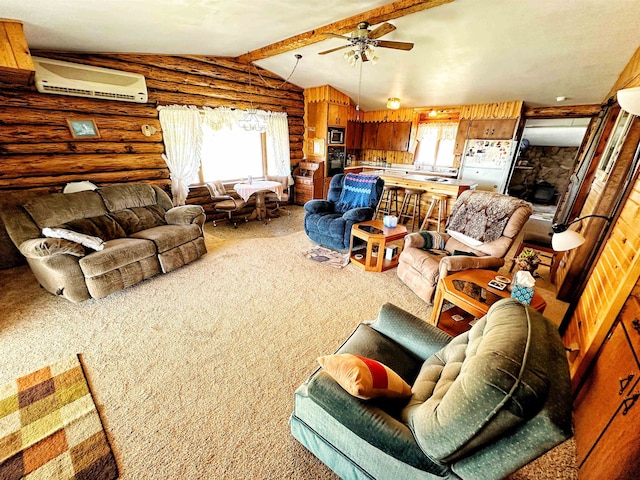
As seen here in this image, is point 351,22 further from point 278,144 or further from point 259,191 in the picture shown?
point 278,144

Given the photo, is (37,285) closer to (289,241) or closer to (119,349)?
(119,349)

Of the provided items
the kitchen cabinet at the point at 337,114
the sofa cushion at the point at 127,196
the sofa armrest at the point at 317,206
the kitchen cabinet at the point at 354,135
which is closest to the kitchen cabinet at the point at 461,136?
the kitchen cabinet at the point at 354,135

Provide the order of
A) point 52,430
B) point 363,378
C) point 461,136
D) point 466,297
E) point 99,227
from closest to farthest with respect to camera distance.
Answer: point 363,378 < point 52,430 < point 466,297 < point 99,227 < point 461,136

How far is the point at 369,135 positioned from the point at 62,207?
6.53 metres

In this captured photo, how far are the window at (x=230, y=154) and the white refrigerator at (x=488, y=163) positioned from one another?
14.8 feet

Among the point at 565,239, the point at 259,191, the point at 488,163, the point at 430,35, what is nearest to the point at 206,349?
the point at 565,239

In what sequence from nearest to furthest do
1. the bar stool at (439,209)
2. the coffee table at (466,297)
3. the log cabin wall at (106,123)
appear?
the coffee table at (466,297) → the log cabin wall at (106,123) → the bar stool at (439,209)

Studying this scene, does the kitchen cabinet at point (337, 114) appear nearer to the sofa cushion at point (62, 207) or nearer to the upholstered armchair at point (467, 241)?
the upholstered armchair at point (467, 241)

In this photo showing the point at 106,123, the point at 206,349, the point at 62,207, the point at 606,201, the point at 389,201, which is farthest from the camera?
the point at 389,201

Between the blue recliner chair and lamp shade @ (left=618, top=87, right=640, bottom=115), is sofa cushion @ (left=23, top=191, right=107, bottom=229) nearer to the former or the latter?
the blue recliner chair

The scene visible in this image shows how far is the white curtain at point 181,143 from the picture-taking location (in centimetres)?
435

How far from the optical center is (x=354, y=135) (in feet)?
22.9

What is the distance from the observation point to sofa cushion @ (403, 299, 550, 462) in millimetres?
720

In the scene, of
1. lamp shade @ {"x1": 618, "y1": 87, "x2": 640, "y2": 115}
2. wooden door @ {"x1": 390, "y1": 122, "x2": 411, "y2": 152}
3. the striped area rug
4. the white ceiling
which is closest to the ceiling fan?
the white ceiling
